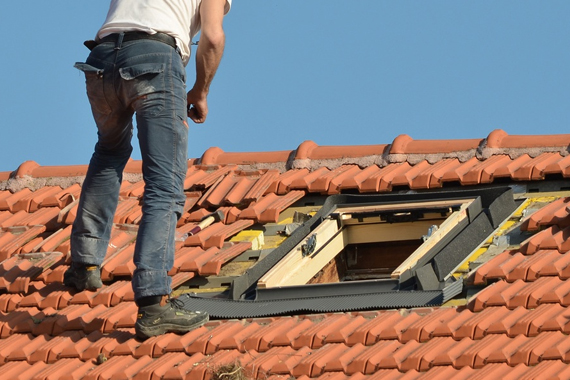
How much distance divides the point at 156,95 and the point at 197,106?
0.47 metres

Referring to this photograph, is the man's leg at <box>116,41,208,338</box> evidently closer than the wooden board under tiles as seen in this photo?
Yes

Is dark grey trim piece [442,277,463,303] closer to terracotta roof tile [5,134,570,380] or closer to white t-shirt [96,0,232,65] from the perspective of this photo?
terracotta roof tile [5,134,570,380]

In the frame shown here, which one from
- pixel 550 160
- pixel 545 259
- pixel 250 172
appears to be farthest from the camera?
pixel 250 172

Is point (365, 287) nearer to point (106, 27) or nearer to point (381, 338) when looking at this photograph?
point (381, 338)

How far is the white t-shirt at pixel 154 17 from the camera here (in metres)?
6.25

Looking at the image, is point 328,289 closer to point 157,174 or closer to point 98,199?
point 157,174

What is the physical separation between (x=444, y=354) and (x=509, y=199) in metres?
2.00

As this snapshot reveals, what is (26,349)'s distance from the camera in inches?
251

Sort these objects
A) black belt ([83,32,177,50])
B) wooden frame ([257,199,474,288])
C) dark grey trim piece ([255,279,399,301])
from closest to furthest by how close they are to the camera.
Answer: black belt ([83,32,177,50]), dark grey trim piece ([255,279,399,301]), wooden frame ([257,199,474,288])

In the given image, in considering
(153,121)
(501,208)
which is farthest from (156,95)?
(501,208)

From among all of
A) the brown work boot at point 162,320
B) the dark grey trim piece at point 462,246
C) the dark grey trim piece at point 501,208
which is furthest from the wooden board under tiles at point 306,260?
the dark grey trim piece at point 501,208

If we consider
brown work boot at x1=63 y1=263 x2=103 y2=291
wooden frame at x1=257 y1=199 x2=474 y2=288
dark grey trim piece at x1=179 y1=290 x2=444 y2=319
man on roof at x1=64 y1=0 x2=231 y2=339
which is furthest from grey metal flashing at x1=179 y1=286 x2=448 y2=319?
brown work boot at x1=63 y1=263 x2=103 y2=291

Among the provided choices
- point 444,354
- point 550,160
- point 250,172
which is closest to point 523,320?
point 444,354

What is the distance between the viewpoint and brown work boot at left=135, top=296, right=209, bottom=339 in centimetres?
618
